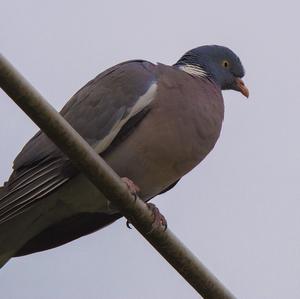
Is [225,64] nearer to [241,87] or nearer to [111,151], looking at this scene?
[241,87]

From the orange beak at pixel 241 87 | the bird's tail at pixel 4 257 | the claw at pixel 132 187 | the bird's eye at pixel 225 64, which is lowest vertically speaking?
the claw at pixel 132 187

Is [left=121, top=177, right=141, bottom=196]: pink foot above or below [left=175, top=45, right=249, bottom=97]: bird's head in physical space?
below

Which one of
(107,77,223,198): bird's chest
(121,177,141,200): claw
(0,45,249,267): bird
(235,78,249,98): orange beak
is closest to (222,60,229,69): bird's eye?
(235,78,249,98): orange beak

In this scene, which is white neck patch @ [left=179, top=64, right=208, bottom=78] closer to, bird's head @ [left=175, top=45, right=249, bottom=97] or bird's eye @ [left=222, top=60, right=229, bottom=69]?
bird's head @ [left=175, top=45, right=249, bottom=97]

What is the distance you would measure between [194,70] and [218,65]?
0.34 metres

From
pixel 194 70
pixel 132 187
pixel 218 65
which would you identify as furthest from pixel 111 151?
pixel 218 65

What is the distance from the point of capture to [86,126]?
461 centimetres

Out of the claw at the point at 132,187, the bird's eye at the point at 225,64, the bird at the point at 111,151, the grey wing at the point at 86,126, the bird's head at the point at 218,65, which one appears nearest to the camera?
the claw at the point at 132,187

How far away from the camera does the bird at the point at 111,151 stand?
4.37 m

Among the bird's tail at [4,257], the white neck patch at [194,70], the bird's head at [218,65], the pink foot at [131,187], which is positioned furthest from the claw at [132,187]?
the bird's head at [218,65]

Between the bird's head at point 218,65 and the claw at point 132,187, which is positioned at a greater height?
the bird's head at point 218,65

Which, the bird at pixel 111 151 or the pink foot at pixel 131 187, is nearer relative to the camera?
the pink foot at pixel 131 187

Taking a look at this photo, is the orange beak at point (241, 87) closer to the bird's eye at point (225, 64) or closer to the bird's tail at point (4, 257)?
the bird's eye at point (225, 64)

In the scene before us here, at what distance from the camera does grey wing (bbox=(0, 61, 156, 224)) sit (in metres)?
4.22
